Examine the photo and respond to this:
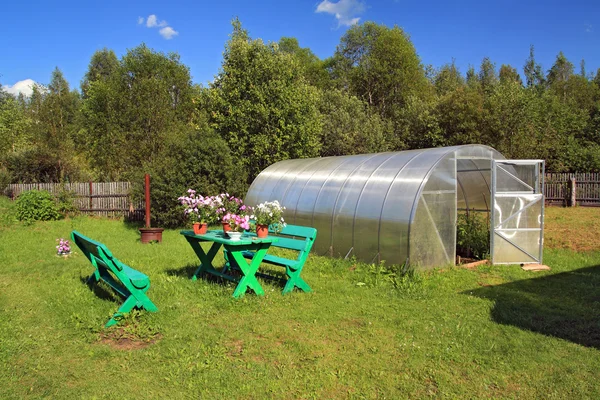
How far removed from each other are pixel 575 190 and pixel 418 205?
16.0 m

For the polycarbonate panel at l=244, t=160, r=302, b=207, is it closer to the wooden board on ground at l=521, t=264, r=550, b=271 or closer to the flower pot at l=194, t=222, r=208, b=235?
the flower pot at l=194, t=222, r=208, b=235

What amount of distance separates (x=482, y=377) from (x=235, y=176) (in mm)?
12684

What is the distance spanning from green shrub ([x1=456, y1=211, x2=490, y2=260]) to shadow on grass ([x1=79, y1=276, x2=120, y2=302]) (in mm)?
7490

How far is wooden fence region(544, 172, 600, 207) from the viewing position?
20.0 m

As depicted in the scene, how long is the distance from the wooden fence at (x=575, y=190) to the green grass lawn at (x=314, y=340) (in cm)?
1430

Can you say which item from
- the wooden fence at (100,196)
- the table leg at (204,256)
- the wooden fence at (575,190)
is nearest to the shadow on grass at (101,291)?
the table leg at (204,256)

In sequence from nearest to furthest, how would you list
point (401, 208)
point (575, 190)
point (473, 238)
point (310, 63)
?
point (401, 208)
point (473, 238)
point (575, 190)
point (310, 63)

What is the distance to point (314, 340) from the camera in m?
4.76

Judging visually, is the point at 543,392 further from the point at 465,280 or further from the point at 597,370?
the point at 465,280

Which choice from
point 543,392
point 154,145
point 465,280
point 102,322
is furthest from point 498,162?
point 154,145

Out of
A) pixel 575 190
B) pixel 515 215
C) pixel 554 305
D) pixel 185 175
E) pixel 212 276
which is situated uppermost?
pixel 185 175

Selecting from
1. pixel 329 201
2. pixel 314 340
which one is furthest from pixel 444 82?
pixel 314 340

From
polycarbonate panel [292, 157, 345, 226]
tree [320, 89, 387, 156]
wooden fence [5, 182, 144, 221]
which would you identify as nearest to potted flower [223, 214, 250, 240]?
polycarbonate panel [292, 157, 345, 226]

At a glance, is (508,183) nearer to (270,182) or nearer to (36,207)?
(270,182)
